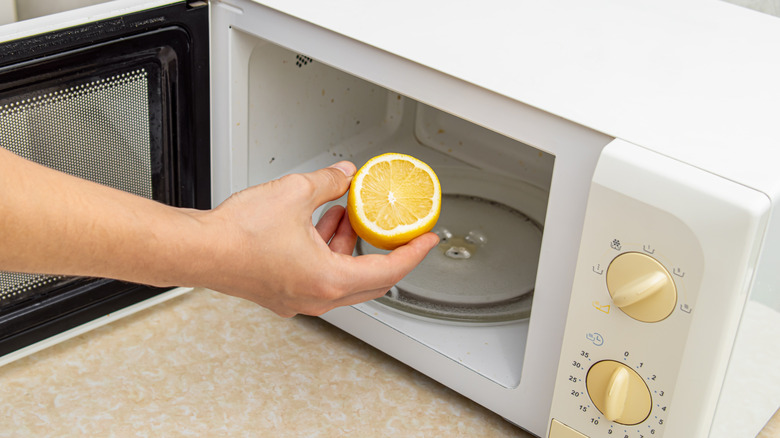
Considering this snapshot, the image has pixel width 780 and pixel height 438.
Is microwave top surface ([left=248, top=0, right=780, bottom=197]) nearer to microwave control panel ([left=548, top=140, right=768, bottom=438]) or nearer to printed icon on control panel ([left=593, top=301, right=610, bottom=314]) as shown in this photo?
microwave control panel ([left=548, top=140, right=768, bottom=438])

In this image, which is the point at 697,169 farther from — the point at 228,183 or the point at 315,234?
the point at 228,183

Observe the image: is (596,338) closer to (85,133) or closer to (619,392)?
(619,392)

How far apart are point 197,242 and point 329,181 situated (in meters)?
0.14

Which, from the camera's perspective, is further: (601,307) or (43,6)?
(43,6)

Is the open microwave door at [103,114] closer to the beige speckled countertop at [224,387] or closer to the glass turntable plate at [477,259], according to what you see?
the beige speckled countertop at [224,387]

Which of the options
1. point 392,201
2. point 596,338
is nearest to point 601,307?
point 596,338

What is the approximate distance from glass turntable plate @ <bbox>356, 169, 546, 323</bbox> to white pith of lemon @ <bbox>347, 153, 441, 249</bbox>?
160 millimetres

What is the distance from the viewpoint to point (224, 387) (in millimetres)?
831

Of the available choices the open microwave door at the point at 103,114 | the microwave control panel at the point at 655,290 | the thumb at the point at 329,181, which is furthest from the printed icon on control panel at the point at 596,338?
the open microwave door at the point at 103,114

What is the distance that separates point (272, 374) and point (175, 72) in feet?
1.07

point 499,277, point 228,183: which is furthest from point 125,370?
point 499,277

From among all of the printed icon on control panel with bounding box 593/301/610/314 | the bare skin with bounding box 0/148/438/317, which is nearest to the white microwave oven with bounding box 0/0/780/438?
the printed icon on control panel with bounding box 593/301/610/314

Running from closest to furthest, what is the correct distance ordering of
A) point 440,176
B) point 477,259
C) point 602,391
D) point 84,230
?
1. point 84,230
2. point 602,391
3. point 477,259
4. point 440,176

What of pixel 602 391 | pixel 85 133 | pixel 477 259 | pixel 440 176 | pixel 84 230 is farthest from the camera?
pixel 440 176
